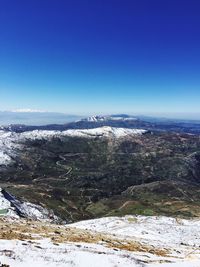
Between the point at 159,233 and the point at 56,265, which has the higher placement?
the point at 56,265

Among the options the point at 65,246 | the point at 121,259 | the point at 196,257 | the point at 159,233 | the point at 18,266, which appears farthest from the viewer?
the point at 159,233

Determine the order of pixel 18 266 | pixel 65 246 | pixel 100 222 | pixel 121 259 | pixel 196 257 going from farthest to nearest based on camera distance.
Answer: pixel 100 222 < pixel 196 257 < pixel 65 246 < pixel 121 259 < pixel 18 266

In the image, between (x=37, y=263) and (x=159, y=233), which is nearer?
(x=37, y=263)

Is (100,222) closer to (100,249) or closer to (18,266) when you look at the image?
(100,249)

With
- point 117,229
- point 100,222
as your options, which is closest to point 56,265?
point 117,229

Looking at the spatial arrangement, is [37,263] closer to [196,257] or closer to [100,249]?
[100,249]

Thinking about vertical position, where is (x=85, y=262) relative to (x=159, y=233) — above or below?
above

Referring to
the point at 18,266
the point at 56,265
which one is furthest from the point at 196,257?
the point at 18,266

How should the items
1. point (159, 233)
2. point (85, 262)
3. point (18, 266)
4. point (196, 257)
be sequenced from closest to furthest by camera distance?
point (18, 266) < point (85, 262) < point (196, 257) < point (159, 233)

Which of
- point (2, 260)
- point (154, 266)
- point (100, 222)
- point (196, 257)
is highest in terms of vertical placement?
point (2, 260)
